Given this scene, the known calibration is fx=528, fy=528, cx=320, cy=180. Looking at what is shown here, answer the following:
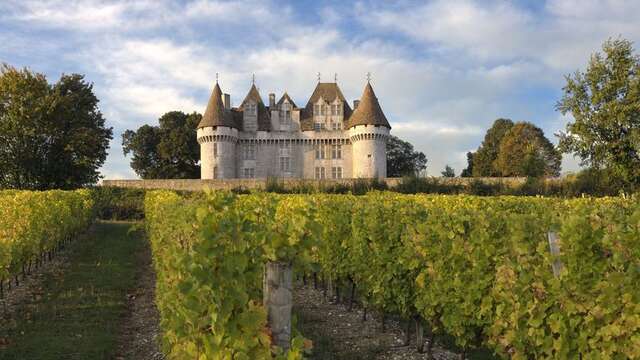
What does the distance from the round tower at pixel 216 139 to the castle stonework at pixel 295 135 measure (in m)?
0.17

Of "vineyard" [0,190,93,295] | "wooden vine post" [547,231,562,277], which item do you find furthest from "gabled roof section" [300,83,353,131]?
"wooden vine post" [547,231,562,277]

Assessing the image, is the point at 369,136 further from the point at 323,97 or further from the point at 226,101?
the point at 226,101

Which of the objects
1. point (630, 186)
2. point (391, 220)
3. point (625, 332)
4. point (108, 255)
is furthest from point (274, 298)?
point (630, 186)

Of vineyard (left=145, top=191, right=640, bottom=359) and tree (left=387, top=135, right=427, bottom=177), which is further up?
tree (left=387, top=135, right=427, bottom=177)

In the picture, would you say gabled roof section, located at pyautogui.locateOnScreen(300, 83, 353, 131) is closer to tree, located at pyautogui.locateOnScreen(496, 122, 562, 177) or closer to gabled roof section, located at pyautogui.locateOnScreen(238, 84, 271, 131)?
gabled roof section, located at pyautogui.locateOnScreen(238, 84, 271, 131)

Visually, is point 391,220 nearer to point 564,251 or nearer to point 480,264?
point 480,264

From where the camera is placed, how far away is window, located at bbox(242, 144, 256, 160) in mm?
51375

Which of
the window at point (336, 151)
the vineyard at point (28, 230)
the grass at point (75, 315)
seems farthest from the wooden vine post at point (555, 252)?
the window at point (336, 151)

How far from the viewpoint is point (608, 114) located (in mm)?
32500

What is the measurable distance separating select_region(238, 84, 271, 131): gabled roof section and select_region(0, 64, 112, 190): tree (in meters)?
14.7

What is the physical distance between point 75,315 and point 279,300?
686 centimetres

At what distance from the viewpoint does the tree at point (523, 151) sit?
5094 centimetres

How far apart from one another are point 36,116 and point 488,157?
4382 cm

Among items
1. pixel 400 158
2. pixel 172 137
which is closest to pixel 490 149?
pixel 400 158
